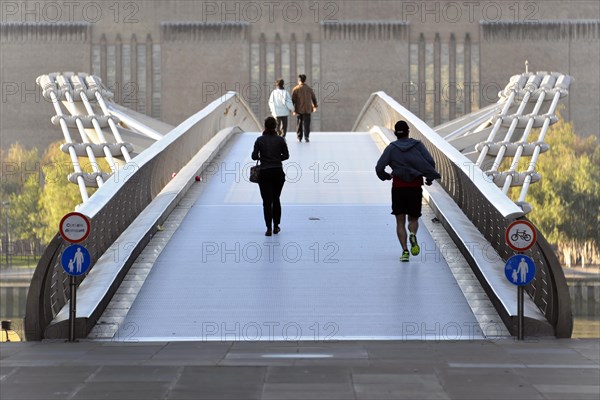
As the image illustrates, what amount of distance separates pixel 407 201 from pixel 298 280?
1.62m

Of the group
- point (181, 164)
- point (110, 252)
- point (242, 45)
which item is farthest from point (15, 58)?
point (110, 252)

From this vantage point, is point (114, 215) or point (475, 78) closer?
point (114, 215)

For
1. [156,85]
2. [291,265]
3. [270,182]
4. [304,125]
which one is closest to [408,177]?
[291,265]

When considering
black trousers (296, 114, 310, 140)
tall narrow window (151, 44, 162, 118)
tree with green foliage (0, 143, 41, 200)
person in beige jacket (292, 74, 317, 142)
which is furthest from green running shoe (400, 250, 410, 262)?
tall narrow window (151, 44, 162, 118)

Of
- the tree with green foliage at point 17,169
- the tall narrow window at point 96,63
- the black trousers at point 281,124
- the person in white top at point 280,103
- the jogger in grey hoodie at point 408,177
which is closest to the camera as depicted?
the jogger in grey hoodie at point 408,177

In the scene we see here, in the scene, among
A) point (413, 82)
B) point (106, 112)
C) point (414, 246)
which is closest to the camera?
point (414, 246)

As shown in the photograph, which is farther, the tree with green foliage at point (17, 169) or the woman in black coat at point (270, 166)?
the tree with green foliage at point (17, 169)

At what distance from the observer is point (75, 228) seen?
42.4 ft

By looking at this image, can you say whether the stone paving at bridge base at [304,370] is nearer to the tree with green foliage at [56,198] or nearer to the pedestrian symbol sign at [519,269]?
the pedestrian symbol sign at [519,269]

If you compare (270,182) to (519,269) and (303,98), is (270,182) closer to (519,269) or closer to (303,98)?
(519,269)

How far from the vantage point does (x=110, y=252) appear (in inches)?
629

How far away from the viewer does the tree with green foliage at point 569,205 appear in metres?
68.5

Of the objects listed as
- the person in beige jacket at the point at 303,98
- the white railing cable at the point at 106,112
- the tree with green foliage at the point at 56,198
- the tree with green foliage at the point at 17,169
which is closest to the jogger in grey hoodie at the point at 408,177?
the person in beige jacket at the point at 303,98

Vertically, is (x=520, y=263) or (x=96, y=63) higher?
(x=96, y=63)
